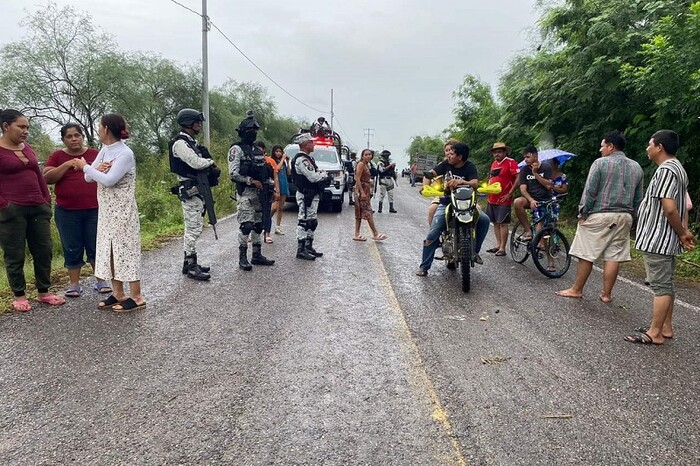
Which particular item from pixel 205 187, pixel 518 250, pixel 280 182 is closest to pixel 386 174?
pixel 280 182

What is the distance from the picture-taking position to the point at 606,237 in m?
5.31

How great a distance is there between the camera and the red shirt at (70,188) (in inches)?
199

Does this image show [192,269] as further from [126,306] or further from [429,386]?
[429,386]

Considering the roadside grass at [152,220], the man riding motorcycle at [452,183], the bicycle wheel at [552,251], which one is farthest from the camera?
the bicycle wheel at [552,251]

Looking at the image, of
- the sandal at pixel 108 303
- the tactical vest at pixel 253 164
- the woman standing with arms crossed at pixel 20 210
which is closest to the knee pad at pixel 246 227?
the tactical vest at pixel 253 164

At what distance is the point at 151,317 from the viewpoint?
14.9 feet

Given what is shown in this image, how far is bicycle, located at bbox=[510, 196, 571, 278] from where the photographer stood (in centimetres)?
655

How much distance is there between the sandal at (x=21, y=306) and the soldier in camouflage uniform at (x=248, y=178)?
2.52 m

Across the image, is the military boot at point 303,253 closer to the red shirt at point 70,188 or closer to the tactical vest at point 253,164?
the tactical vest at point 253,164

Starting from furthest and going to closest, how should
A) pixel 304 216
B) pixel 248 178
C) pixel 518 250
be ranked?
pixel 518 250 < pixel 304 216 < pixel 248 178

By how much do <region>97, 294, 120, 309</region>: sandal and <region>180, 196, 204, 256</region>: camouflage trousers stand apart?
1344 millimetres

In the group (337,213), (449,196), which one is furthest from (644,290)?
(337,213)

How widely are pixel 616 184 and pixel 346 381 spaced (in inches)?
150

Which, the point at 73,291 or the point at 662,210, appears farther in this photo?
the point at 73,291
